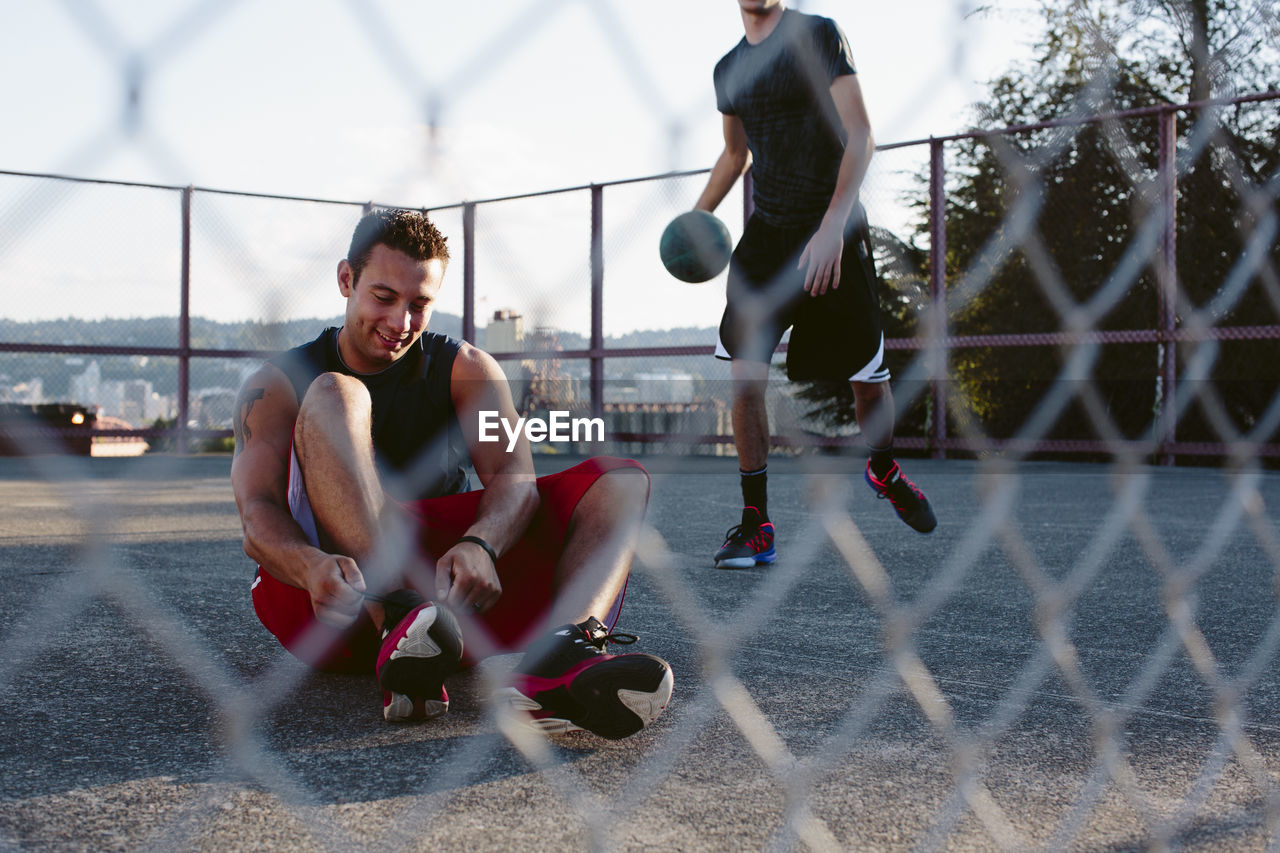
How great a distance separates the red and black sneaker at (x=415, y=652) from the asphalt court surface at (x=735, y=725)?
6cm

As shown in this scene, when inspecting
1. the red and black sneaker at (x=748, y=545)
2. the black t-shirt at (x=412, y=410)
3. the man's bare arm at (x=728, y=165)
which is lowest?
the red and black sneaker at (x=748, y=545)

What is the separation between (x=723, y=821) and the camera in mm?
1302

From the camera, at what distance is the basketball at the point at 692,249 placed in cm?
315

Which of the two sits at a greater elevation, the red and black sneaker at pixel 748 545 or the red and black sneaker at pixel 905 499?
the red and black sneaker at pixel 905 499

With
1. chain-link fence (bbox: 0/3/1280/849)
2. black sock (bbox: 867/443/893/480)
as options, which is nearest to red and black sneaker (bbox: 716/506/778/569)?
chain-link fence (bbox: 0/3/1280/849)

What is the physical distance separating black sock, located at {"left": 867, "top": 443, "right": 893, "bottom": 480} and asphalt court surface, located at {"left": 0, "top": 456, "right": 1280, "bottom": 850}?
11.3 inches

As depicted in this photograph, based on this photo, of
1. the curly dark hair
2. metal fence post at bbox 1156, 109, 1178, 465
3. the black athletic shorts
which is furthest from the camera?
metal fence post at bbox 1156, 109, 1178, 465

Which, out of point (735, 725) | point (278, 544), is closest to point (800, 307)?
point (735, 725)

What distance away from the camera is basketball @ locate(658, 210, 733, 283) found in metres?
3.15

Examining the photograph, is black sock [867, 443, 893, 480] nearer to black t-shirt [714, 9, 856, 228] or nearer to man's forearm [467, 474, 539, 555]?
black t-shirt [714, 9, 856, 228]

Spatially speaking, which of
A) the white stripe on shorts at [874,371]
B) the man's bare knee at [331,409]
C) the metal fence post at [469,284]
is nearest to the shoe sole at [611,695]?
the man's bare knee at [331,409]

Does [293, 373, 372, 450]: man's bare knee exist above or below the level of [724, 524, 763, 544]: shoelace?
above

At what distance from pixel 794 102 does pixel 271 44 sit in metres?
2.39

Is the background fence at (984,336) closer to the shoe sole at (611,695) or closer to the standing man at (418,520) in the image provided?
the standing man at (418,520)
